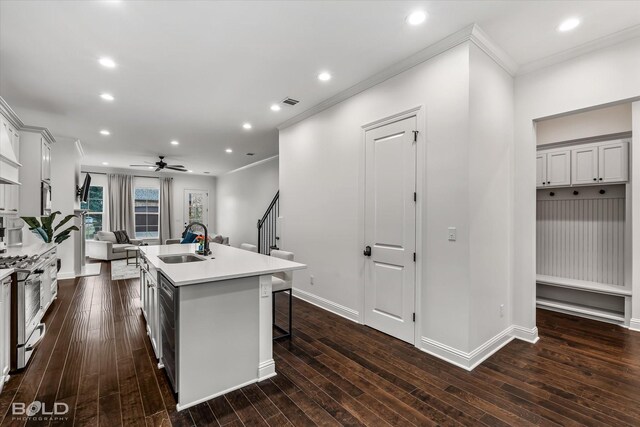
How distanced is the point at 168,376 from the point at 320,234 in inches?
98.2

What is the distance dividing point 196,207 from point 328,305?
9.05 metres

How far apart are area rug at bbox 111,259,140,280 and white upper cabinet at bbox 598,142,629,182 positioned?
325 inches

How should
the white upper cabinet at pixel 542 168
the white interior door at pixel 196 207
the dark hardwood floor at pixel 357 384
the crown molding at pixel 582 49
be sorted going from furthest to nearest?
the white interior door at pixel 196 207
the white upper cabinet at pixel 542 168
the crown molding at pixel 582 49
the dark hardwood floor at pixel 357 384

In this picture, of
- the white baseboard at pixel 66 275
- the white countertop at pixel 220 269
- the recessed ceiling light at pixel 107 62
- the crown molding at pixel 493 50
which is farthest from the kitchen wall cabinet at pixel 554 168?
the white baseboard at pixel 66 275

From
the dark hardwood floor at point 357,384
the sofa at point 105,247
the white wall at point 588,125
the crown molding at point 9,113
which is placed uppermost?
the crown molding at point 9,113

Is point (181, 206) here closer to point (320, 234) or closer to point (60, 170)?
point (60, 170)

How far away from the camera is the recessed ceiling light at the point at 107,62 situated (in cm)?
308

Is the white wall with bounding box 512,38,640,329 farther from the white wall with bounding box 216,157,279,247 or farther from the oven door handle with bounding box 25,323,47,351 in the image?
the white wall with bounding box 216,157,279,247

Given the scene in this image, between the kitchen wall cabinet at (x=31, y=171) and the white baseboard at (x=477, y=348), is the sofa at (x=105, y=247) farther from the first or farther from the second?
the white baseboard at (x=477, y=348)

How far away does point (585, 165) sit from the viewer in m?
3.95

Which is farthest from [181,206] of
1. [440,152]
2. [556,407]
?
[556,407]

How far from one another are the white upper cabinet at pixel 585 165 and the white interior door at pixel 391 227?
2.58m

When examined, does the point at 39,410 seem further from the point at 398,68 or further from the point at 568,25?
the point at 568,25

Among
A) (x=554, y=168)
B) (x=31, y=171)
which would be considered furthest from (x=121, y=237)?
(x=554, y=168)
